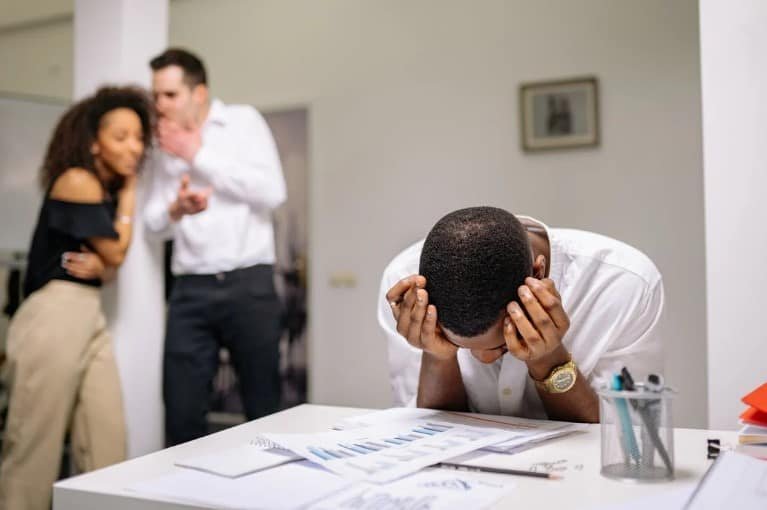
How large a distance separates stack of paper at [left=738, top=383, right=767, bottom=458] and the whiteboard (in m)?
3.59

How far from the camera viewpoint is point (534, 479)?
97 cm

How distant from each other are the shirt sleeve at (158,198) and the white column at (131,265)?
3 centimetres

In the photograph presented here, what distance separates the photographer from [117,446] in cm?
254

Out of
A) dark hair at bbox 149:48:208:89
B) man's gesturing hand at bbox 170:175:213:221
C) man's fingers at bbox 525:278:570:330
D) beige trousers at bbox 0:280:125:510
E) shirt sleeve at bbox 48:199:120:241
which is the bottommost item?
beige trousers at bbox 0:280:125:510

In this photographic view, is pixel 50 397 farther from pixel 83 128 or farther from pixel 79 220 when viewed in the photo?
pixel 83 128

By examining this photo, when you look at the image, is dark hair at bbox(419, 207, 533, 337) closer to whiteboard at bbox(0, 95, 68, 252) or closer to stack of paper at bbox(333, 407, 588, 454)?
stack of paper at bbox(333, 407, 588, 454)

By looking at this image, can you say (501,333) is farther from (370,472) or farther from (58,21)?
(58,21)

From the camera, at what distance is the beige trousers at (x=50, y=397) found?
92.9 inches

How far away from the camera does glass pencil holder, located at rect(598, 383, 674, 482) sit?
0.97 meters

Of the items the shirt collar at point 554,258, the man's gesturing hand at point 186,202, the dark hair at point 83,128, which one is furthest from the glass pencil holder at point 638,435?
the dark hair at point 83,128

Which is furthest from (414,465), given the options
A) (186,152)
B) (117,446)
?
(186,152)

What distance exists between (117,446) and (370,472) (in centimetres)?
183

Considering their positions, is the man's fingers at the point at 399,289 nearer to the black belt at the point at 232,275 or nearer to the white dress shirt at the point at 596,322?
the white dress shirt at the point at 596,322

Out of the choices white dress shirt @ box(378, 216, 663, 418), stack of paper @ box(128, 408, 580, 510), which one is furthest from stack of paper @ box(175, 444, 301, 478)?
white dress shirt @ box(378, 216, 663, 418)
